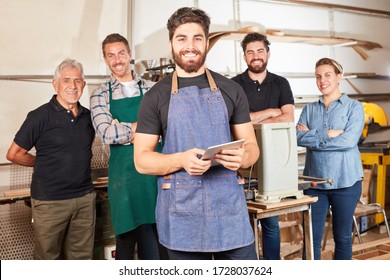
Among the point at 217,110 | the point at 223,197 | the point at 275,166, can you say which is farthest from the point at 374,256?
the point at 217,110

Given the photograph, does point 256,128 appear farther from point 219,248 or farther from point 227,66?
point 227,66

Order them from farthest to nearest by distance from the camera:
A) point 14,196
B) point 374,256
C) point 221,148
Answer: point 374,256 → point 14,196 → point 221,148

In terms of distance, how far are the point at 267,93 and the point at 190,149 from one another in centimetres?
125

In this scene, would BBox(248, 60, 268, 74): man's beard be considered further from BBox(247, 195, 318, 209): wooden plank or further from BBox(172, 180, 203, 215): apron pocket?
BBox(172, 180, 203, 215): apron pocket

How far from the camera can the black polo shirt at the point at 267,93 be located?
8.62 ft

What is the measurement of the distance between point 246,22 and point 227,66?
52 cm

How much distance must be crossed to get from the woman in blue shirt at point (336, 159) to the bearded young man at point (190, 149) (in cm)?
104

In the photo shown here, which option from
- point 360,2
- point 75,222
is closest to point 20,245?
point 75,222

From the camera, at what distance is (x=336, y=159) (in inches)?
99.3

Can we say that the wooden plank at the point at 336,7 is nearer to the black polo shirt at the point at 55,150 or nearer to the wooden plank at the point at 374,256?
the wooden plank at the point at 374,256

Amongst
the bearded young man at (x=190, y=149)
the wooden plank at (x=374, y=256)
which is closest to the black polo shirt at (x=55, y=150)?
the bearded young man at (x=190, y=149)

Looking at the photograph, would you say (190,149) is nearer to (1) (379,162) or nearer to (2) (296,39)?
(2) (296,39)

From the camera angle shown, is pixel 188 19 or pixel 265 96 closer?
pixel 188 19

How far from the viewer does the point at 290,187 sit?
2.21m
